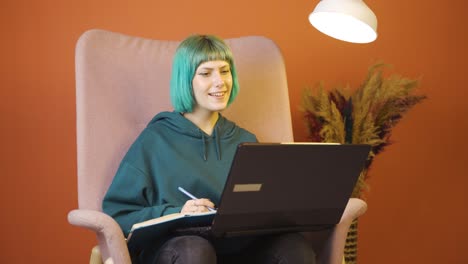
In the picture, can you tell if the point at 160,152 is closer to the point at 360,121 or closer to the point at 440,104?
the point at 360,121

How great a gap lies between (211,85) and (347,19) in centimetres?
47

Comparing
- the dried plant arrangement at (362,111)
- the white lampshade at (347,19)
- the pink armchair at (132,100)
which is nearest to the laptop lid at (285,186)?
the pink armchair at (132,100)

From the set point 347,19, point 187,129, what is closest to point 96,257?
point 187,129

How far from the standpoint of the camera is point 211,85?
6.72 ft

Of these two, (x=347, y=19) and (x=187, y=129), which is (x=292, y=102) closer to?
(x=347, y=19)

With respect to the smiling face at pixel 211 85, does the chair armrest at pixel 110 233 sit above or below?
below

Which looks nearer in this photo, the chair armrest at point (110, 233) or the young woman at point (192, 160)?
the chair armrest at point (110, 233)

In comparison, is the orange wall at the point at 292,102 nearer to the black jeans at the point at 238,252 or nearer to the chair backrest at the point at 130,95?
the chair backrest at the point at 130,95

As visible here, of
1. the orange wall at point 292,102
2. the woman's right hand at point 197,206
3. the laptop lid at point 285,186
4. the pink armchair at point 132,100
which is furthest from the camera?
the orange wall at point 292,102

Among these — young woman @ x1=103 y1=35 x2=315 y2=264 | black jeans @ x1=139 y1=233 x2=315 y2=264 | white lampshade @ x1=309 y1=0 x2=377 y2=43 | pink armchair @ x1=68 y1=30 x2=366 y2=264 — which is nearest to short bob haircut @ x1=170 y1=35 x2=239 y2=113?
young woman @ x1=103 y1=35 x2=315 y2=264

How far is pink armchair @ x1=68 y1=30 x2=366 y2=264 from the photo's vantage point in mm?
1988

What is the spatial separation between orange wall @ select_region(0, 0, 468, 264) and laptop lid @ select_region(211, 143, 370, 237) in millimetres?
1153

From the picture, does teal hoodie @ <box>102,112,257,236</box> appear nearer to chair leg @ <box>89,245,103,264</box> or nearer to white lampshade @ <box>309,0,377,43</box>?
chair leg @ <box>89,245,103,264</box>

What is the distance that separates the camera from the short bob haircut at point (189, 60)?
205cm
